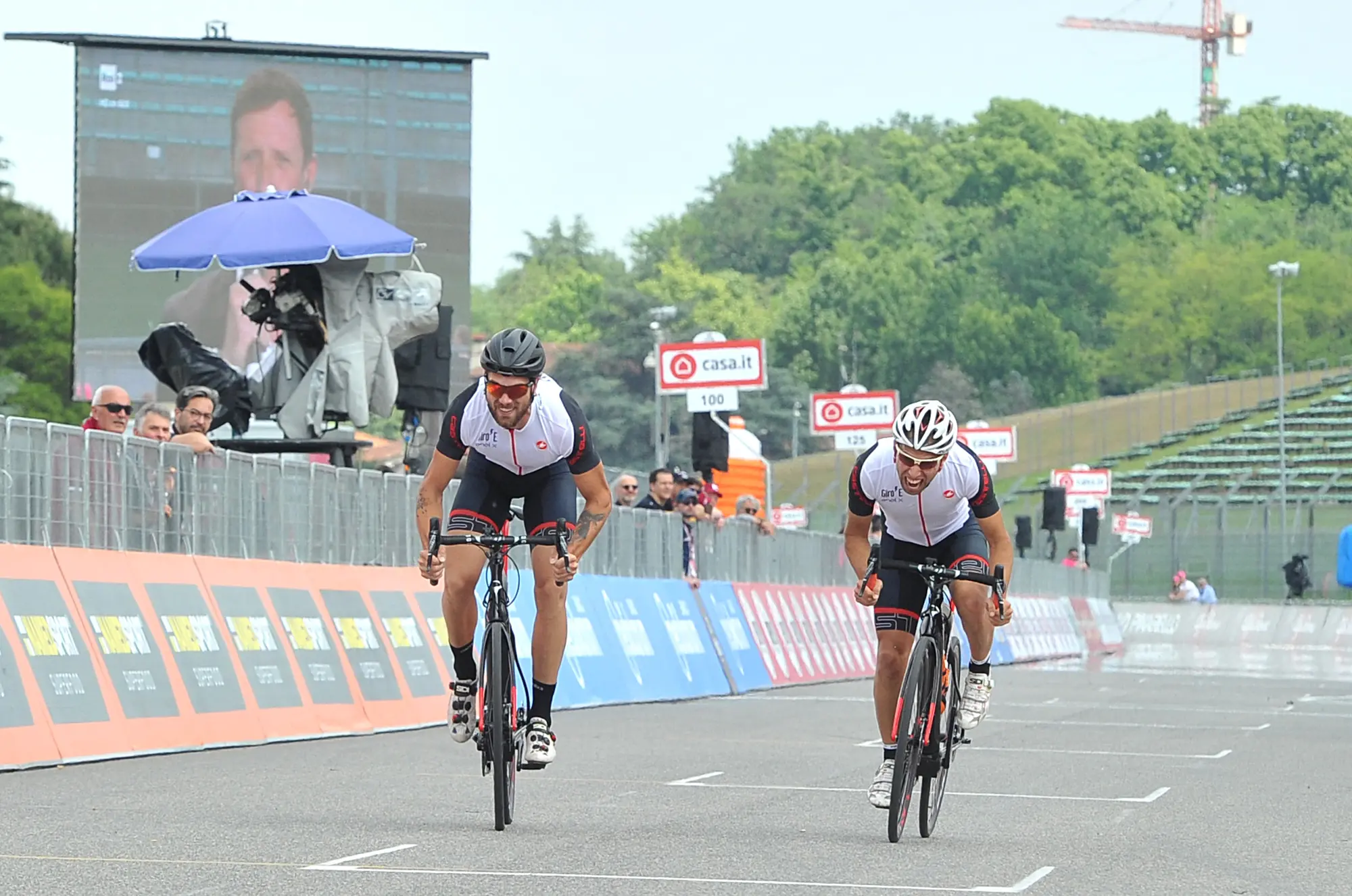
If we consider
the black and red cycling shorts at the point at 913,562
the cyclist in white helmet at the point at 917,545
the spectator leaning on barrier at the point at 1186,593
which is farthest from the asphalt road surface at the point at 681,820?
the spectator leaning on barrier at the point at 1186,593

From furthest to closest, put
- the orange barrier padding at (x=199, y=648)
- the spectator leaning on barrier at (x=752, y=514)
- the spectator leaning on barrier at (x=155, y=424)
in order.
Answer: the spectator leaning on barrier at (x=752, y=514) → the spectator leaning on barrier at (x=155, y=424) → the orange barrier padding at (x=199, y=648)

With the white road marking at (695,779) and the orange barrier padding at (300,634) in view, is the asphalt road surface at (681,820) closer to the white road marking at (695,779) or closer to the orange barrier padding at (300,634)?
the white road marking at (695,779)

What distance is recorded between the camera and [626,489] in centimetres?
2417

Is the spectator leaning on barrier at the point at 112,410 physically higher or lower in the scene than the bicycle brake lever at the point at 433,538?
higher

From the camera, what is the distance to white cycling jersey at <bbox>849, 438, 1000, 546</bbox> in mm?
10289

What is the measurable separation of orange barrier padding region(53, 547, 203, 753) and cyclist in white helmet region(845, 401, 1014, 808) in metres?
4.64

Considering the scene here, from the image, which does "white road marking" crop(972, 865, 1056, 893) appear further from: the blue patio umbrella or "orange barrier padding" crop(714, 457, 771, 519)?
"orange barrier padding" crop(714, 457, 771, 519)

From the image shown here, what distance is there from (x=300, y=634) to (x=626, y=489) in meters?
8.46

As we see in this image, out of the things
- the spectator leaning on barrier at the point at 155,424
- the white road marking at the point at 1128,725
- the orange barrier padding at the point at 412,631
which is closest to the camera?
the spectator leaning on barrier at the point at 155,424

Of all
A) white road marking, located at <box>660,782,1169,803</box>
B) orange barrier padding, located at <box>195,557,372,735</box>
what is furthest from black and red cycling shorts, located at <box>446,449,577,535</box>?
orange barrier padding, located at <box>195,557,372,735</box>

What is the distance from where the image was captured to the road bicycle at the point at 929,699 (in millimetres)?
9805

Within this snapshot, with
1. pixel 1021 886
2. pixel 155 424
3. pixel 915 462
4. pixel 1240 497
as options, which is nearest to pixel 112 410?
pixel 155 424

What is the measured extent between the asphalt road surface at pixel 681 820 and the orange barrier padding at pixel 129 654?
0.82 feet

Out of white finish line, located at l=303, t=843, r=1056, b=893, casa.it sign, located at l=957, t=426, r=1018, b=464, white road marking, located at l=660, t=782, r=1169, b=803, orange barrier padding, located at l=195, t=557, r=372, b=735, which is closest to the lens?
white finish line, located at l=303, t=843, r=1056, b=893
